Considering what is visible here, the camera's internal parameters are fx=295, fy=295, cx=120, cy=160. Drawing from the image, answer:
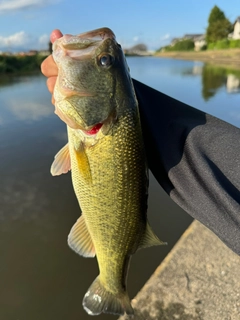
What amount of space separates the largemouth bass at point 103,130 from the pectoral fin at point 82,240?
0.17 m

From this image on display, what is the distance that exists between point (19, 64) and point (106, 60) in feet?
111

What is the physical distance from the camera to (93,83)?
158 centimetres

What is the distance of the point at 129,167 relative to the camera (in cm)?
162

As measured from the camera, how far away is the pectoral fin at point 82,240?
6.23ft

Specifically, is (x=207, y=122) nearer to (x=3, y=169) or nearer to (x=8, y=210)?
(x=8, y=210)

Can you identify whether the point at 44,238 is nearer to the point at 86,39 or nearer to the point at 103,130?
the point at 103,130

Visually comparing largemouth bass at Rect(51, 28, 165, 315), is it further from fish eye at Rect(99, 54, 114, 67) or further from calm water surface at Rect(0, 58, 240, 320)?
calm water surface at Rect(0, 58, 240, 320)

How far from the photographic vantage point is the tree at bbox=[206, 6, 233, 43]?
5800 centimetres

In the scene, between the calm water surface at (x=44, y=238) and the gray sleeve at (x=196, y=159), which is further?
the calm water surface at (x=44, y=238)

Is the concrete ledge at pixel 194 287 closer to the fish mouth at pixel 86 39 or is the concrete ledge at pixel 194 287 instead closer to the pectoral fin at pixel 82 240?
the pectoral fin at pixel 82 240

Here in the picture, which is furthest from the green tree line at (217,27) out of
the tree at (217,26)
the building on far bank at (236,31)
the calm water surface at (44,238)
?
the calm water surface at (44,238)

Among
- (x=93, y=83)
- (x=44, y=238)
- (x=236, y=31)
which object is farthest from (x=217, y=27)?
(x=93, y=83)

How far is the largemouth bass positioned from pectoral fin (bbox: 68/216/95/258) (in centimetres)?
17

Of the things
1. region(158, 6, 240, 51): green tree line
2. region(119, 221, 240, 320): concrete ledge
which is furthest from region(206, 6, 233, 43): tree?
region(119, 221, 240, 320): concrete ledge
